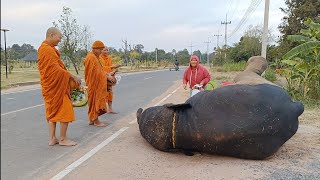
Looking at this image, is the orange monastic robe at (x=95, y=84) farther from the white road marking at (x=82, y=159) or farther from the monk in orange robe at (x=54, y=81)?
the monk in orange robe at (x=54, y=81)

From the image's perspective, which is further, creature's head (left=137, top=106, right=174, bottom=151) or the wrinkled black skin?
creature's head (left=137, top=106, right=174, bottom=151)

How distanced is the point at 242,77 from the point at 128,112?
351cm

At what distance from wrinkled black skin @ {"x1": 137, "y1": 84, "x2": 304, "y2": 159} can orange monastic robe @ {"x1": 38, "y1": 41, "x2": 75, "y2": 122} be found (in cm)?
163

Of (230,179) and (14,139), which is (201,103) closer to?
(230,179)

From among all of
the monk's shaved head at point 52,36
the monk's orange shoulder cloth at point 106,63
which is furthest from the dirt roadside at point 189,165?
the monk's orange shoulder cloth at point 106,63

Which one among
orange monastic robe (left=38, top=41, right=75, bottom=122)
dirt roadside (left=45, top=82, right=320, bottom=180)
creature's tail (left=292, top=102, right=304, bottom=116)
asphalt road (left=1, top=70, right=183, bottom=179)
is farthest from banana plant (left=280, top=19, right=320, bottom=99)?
orange monastic robe (left=38, top=41, right=75, bottom=122)

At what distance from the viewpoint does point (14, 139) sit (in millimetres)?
→ 5910

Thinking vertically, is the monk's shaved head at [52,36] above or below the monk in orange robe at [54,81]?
above

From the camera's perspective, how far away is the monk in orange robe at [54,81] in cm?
517

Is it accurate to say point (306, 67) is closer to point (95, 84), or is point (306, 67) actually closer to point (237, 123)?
point (95, 84)

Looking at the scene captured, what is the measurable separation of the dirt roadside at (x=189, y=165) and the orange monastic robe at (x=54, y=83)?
0.89 meters

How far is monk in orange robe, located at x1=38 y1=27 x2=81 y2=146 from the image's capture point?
5.17 meters

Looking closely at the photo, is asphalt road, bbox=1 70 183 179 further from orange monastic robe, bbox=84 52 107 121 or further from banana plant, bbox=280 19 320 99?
banana plant, bbox=280 19 320 99

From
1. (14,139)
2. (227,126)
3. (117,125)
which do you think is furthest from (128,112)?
(227,126)
